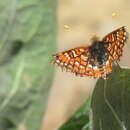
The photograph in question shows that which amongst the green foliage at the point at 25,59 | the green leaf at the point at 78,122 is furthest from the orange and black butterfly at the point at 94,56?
the green foliage at the point at 25,59

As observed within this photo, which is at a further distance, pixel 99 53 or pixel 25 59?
pixel 25 59

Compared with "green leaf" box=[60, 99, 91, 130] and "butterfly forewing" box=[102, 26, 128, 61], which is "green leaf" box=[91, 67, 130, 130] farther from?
"green leaf" box=[60, 99, 91, 130]

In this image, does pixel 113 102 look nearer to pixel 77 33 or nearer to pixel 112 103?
pixel 112 103

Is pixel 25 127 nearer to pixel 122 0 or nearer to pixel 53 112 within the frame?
pixel 53 112

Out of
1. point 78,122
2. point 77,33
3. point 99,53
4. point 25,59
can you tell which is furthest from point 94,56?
point 77,33

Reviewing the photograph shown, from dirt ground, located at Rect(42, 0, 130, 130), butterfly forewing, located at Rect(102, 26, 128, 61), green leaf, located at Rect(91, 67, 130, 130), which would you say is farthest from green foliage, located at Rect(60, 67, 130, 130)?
dirt ground, located at Rect(42, 0, 130, 130)
